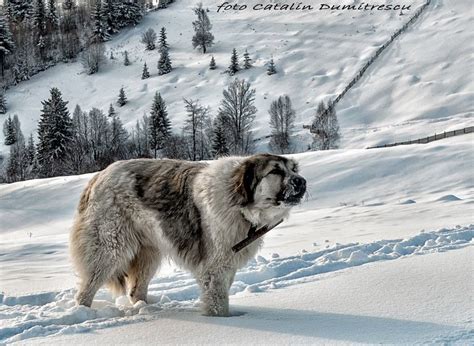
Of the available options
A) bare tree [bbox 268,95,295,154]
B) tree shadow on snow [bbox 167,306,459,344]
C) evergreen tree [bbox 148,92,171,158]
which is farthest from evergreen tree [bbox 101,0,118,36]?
tree shadow on snow [bbox 167,306,459,344]

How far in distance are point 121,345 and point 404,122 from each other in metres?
50.8

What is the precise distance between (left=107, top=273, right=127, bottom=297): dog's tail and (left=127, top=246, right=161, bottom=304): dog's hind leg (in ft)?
0.22

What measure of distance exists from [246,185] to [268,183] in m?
0.21

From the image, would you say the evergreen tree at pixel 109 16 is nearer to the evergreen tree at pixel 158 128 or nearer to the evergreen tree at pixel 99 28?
the evergreen tree at pixel 99 28

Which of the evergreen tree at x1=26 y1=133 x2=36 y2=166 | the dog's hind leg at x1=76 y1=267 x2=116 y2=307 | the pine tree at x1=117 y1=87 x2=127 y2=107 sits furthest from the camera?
the pine tree at x1=117 y1=87 x2=127 y2=107

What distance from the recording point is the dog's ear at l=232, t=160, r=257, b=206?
489 cm

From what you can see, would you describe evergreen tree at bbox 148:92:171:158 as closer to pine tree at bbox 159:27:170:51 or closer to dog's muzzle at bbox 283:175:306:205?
pine tree at bbox 159:27:170:51

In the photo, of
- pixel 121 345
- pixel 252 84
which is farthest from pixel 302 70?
pixel 121 345

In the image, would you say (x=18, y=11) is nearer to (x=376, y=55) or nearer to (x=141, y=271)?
(x=376, y=55)

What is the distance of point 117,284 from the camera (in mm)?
5586

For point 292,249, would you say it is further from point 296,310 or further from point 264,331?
point 264,331

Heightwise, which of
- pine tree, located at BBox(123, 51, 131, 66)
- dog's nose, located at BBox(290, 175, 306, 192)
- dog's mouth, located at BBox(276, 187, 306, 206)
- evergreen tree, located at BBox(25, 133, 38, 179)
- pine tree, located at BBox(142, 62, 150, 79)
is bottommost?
evergreen tree, located at BBox(25, 133, 38, 179)

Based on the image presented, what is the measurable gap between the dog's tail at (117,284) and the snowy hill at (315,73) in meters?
42.6

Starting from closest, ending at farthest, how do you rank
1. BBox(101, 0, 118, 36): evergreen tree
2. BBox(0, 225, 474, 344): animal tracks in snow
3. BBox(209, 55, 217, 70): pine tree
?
BBox(0, 225, 474, 344): animal tracks in snow < BBox(209, 55, 217, 70): pine tree < BBox(101, 0, 118, 36): evergreen tree
